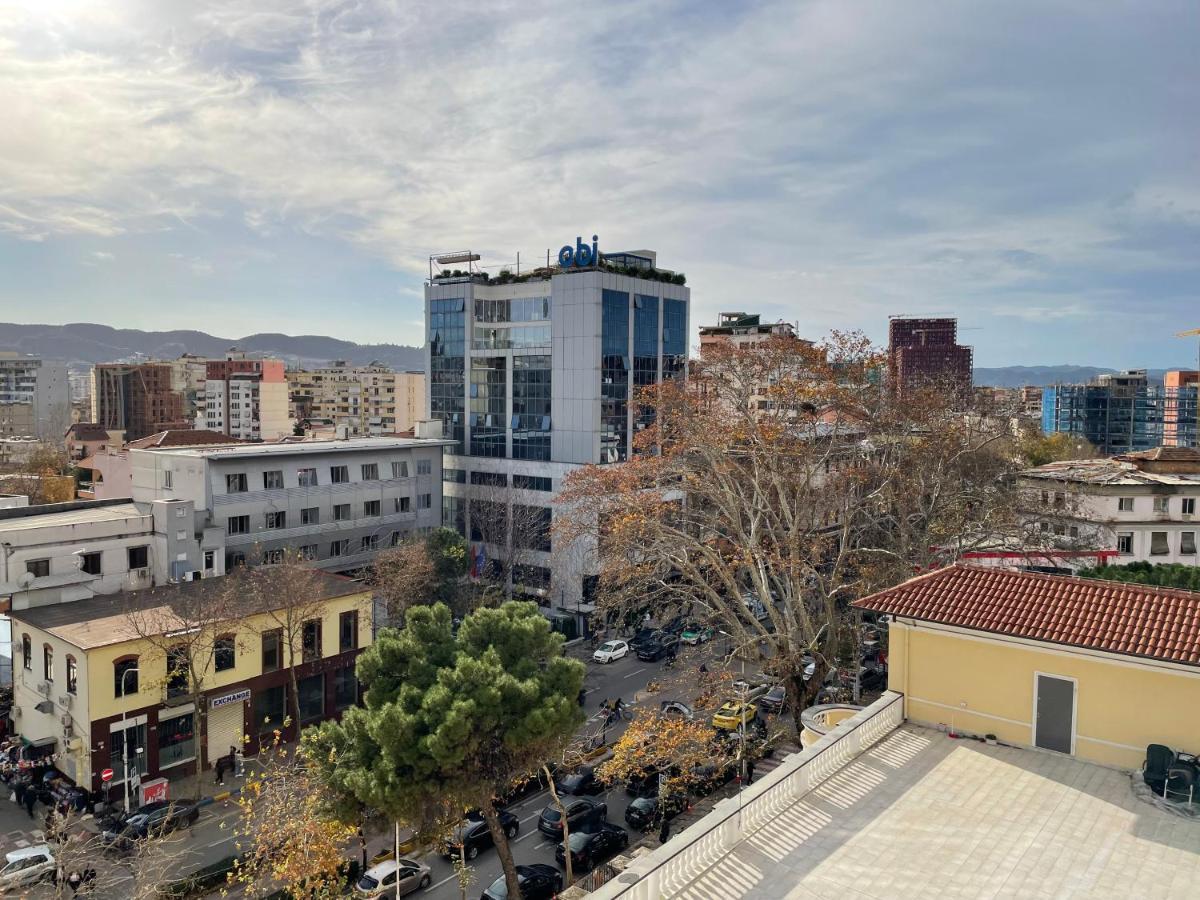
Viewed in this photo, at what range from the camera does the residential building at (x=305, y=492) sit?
41.9m

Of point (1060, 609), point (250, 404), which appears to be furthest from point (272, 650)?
point (250, 404)

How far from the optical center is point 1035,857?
11367 mm

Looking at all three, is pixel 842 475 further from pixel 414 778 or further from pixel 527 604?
pixel 414 778

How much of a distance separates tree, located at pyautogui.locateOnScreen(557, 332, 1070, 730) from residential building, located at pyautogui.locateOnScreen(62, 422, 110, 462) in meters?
85.7

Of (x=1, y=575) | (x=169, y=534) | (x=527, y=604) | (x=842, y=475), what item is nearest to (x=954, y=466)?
(x=842, y=475)

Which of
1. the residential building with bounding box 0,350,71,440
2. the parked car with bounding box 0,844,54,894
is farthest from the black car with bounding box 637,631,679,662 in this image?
the residential building with bounding box 0,350,71,440

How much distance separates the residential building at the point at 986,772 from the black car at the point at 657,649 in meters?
24.8

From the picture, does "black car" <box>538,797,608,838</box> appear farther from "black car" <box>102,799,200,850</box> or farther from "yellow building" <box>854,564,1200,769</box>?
"yellow building" <box>854,564,1200,769</box>

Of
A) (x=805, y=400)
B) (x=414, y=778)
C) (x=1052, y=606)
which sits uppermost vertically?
(x=805, y=400)

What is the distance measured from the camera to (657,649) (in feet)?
142

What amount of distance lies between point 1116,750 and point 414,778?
14.0m

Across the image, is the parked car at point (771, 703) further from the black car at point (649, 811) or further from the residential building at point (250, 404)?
the residential building at point (250, 404)

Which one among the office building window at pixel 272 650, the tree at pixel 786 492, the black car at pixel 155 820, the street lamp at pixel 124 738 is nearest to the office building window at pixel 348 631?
the office building window at pixel 272 650

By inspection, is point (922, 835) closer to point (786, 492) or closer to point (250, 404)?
point (786, 492)
